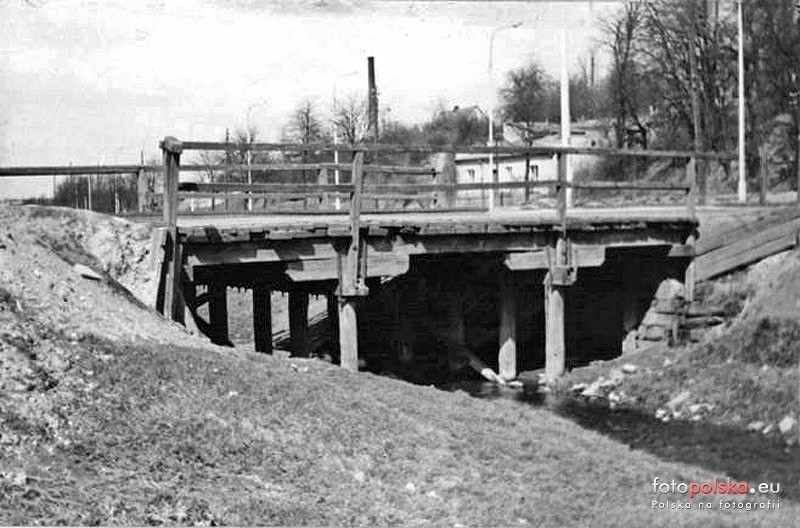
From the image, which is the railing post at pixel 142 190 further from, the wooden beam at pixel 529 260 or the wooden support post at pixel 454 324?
the wooden support post at pixel 454 324

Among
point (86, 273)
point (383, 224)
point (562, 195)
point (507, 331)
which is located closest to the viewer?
point (86, 273)

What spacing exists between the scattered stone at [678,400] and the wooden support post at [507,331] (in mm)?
4113

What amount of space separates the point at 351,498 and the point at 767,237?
13.0 meters

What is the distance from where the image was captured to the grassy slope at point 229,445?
751cm

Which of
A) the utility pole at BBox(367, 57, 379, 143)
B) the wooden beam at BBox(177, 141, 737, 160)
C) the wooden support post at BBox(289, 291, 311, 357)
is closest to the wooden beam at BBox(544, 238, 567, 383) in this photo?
the wooden beam at BBox(177, 141, 737, 160)

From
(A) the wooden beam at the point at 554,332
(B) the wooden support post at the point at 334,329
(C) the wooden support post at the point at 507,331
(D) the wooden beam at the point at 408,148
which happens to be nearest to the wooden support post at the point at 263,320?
(B) the wooden support post at the point at 334,329

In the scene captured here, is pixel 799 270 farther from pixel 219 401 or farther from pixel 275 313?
pixel 275 313

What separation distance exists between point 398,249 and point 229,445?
872 centimetres

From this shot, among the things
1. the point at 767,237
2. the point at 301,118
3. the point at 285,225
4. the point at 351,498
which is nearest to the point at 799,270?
the point at 767,237

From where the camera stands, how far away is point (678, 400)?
1630 cm

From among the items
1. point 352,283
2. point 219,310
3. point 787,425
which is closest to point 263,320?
point 219,310

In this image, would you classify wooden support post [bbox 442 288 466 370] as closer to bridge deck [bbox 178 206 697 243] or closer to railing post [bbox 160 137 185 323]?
bridge deck [bbox 178 206 697 243]

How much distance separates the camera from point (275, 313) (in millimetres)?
32750

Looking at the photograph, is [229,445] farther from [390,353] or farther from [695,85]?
[695,85]
